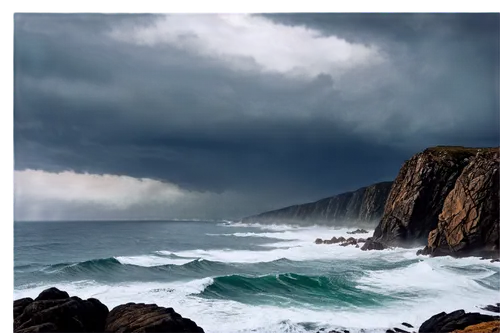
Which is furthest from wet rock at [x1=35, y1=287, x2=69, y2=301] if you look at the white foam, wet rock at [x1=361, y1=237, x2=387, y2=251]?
wet rock at [x1=361, y1=237, x2=387, y2=251]

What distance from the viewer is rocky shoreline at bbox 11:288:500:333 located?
5453 mm

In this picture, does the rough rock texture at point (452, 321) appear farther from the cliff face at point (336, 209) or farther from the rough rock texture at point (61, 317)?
the rough rock texture at point (61, 317)

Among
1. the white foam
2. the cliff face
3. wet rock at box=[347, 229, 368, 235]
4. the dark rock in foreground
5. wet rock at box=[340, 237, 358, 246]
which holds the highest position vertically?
the cliff face

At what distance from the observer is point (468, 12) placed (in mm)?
6234

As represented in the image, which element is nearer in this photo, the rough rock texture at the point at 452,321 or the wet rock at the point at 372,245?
the rough rock texture at the point at 452,321

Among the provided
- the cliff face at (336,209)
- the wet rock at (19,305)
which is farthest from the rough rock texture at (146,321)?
the cliff face at (336,209)

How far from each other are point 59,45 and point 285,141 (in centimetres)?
411

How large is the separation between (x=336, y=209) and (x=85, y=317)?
4.69 metres

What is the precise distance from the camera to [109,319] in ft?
18.5

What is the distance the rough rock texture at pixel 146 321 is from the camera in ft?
17.7

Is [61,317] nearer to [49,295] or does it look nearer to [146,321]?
[49,295]

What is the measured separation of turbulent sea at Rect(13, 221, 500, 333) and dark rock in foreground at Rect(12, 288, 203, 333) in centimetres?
18

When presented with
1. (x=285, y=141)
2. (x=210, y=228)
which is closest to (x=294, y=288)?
(x=210, y=228)

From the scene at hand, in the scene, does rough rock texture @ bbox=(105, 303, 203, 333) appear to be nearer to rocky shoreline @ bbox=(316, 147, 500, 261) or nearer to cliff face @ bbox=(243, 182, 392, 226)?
cliff face @ bbox=(243, 182, 392, 226)
